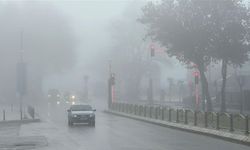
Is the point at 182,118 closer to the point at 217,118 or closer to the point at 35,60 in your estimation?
the point at 217,118

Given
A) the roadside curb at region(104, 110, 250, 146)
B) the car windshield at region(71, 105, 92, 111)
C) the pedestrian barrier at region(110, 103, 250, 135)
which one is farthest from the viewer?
the car windshield at region(71, 105, 92, 111)

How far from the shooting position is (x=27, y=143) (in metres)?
23.9

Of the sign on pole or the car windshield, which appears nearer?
the car windshield

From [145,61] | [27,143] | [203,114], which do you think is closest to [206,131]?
[203,114]

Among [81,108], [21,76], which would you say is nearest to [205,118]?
[81,108]

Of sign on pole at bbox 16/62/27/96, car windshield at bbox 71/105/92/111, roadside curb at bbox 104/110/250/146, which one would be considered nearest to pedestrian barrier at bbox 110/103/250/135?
roadside curb at bbox 104/110/250/146

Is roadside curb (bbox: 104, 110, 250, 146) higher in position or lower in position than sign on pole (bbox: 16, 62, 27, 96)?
lower

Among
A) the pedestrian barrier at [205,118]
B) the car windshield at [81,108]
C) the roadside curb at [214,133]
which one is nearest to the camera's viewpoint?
the roadside curb at [214,133]

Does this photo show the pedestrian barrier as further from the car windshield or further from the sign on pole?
the sign on pole

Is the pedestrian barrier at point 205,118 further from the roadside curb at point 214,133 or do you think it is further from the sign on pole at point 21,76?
the sign on pole at point 21,76

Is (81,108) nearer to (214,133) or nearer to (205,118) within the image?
(205,118)

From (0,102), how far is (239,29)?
238ft

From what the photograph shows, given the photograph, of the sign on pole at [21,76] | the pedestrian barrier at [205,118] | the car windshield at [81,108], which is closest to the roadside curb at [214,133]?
the pedestrian barrier at [205,118]

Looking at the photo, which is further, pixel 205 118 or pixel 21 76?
pixel 21 76
